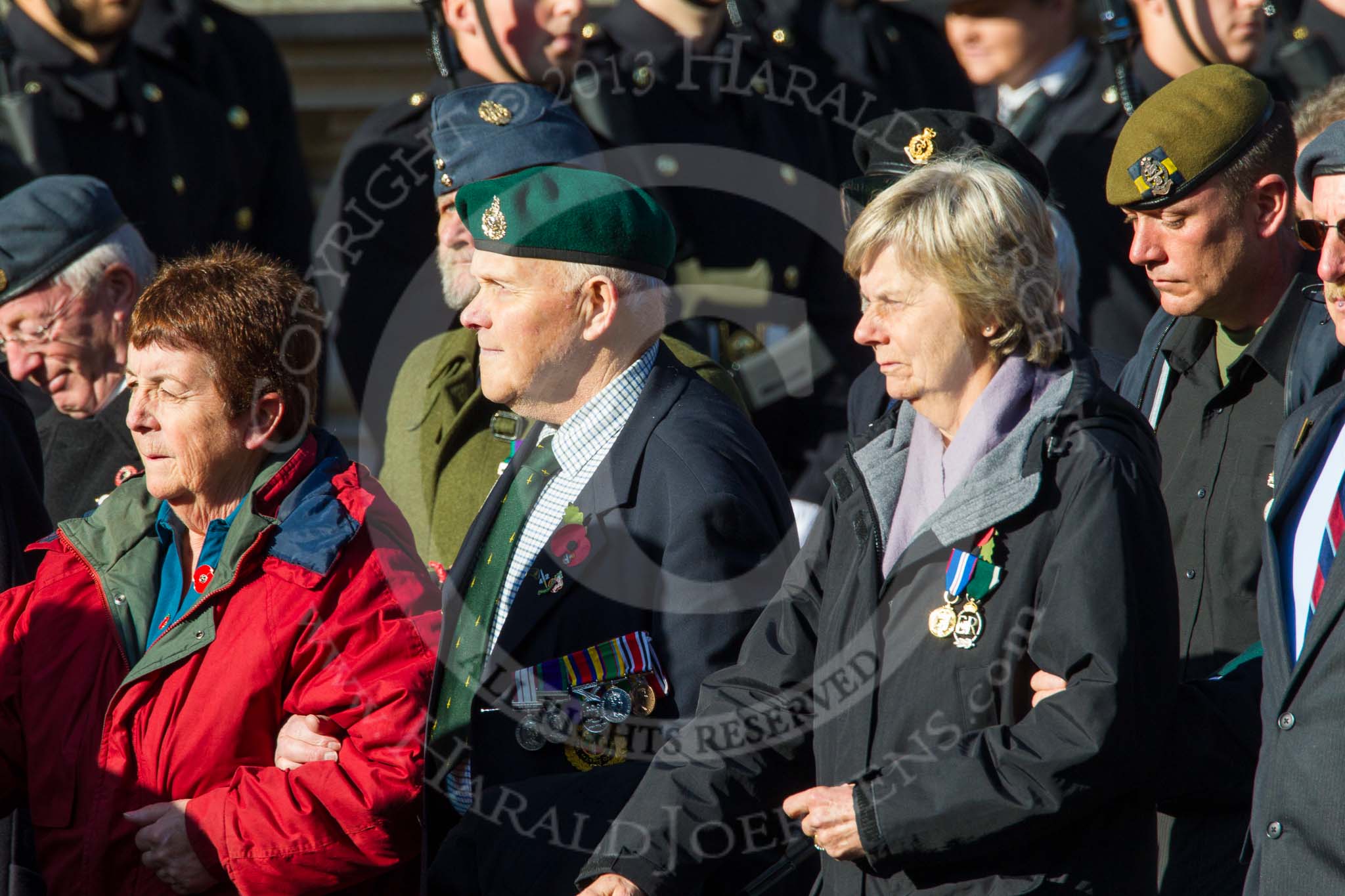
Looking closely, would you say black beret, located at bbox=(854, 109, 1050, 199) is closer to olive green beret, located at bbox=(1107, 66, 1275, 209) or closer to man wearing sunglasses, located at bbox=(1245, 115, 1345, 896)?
olive green beret, located at bbox=(1107, 66, 1275, 209)

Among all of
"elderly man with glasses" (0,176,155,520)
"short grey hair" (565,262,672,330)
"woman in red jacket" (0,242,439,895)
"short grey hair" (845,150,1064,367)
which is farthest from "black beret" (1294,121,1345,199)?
"elderly man with glasses" (0,176,155,520)

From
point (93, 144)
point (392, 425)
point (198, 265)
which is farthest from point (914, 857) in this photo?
point (93, 144)

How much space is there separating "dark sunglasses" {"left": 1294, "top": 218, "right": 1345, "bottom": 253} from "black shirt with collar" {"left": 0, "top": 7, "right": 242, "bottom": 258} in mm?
3754

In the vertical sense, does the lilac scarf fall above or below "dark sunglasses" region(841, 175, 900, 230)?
below

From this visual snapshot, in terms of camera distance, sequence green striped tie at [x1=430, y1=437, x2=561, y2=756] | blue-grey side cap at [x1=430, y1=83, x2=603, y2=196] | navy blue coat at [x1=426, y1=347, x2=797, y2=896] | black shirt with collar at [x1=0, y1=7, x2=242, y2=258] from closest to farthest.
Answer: navy blue coat at [x1=426, y1=347, x2=797, y2=896] → green striped tie at [x1=430, y1=437, x2=561, y2=756] → blue-grey side cap at [x1=430, y1=83, x2=603, y2=196] → black shirt with collar at [x1=0, y1=7, x2=242, y2=258]

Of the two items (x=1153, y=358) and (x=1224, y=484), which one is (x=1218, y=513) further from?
(x=1153, y=358)

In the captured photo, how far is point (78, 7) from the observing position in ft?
17.8

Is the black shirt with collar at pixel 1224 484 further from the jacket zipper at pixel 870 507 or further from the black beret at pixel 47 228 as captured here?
the black beret at pixel 47 228

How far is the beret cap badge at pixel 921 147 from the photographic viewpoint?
147 inches

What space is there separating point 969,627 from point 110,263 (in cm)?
245

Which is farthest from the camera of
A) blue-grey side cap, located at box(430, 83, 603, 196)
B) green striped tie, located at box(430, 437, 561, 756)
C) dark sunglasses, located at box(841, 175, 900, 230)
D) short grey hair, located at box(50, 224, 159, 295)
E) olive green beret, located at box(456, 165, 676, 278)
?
blue-grey side cap, located at box(430, 83, 603, 196)

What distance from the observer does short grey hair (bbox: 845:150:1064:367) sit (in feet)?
8.35

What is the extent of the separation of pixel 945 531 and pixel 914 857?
445 millimetres

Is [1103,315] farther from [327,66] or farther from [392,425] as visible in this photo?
[327,66]
